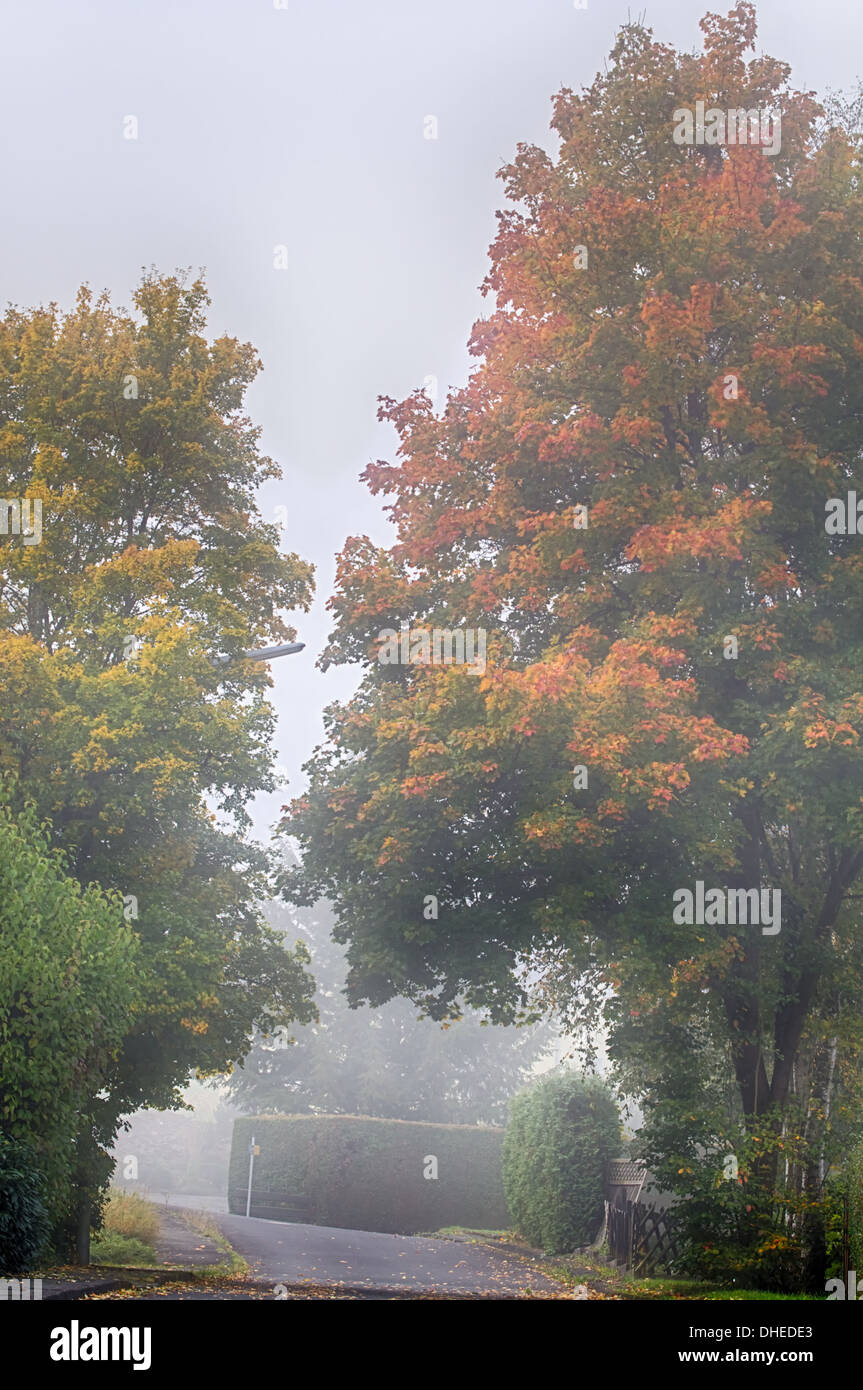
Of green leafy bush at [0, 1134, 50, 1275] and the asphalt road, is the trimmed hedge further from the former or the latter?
green leafy bush at [0, 1134, 50, 1275]

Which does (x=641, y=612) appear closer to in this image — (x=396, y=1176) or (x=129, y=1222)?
(x=129, y=1222)

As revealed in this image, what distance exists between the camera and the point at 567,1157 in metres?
23.9

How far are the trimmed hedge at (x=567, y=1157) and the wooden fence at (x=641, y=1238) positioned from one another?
121 cm

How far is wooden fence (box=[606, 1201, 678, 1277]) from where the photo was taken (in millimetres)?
17719

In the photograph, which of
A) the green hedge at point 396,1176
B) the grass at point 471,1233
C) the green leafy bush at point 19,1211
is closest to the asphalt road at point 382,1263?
the grass at point 471,1233

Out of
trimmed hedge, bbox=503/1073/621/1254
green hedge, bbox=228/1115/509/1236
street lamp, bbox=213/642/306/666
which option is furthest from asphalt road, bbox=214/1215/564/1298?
street lamp, bbox=213/642/306/666

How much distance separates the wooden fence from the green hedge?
13.7m

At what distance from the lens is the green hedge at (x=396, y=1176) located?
34.8m

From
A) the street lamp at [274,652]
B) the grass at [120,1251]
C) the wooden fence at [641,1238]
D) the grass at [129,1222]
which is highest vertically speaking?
the street lamp at [274,652]

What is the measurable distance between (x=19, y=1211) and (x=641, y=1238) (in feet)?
36.2

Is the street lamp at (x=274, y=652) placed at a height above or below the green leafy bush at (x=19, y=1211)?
above

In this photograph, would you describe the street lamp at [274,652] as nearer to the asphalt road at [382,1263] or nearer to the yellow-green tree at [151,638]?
the yellow-green tree at [151,638]
